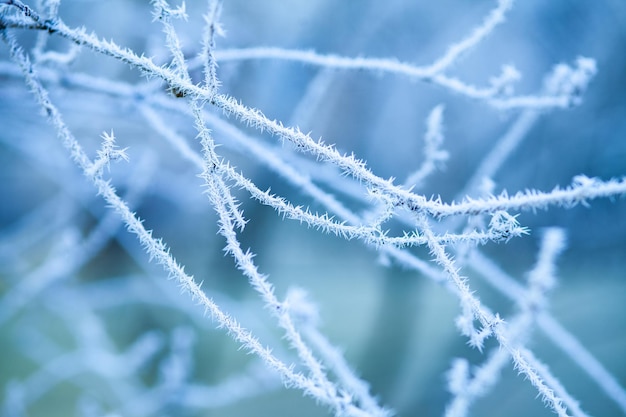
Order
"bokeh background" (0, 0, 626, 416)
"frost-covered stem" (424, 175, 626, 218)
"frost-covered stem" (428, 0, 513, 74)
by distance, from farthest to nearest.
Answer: "bokeh background" (0, 0, 626, 416)
"frost-covered stem" (428, 0, 513, 74)
"frost-covered stem" (424, 175, 626, 218)

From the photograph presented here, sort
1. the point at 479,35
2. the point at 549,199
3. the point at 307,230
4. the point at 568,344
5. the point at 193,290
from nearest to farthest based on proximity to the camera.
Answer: the point at 549,199 < the point at 193,290 < the point at 479,35 < the point at 568,344 < the point at 307,230

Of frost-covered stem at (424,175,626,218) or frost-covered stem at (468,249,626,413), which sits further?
frost-covered stem at (468,249,626,413)

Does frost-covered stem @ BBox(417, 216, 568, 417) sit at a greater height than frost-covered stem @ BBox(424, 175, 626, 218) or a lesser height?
lesser

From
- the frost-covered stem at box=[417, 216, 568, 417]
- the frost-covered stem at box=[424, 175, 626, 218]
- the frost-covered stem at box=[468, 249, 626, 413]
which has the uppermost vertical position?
the frost-covered stem at box=[468, 249, 626, 413]

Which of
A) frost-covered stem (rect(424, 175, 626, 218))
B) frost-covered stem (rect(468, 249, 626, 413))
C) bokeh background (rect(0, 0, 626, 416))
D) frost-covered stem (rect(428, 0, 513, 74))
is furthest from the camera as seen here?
bokeh background (rect(0, 0, 626, 416))

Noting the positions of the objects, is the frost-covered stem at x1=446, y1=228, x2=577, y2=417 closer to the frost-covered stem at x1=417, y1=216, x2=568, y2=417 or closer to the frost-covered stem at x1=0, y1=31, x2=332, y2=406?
the frost-covered stem at x1=417, y1=216, x2=568, y2=417

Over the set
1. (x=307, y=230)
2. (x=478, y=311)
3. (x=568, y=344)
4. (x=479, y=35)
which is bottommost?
(x=478, y=311)

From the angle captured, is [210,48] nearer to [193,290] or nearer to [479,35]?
[193,290]

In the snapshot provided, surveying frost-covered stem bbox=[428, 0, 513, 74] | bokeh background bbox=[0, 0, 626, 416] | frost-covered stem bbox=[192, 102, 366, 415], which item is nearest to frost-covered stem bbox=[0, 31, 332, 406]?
frost-covered stem bbox=[192, 102, 366, 415]

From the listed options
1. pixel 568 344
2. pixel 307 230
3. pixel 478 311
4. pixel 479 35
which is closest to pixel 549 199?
pixel 478 311
